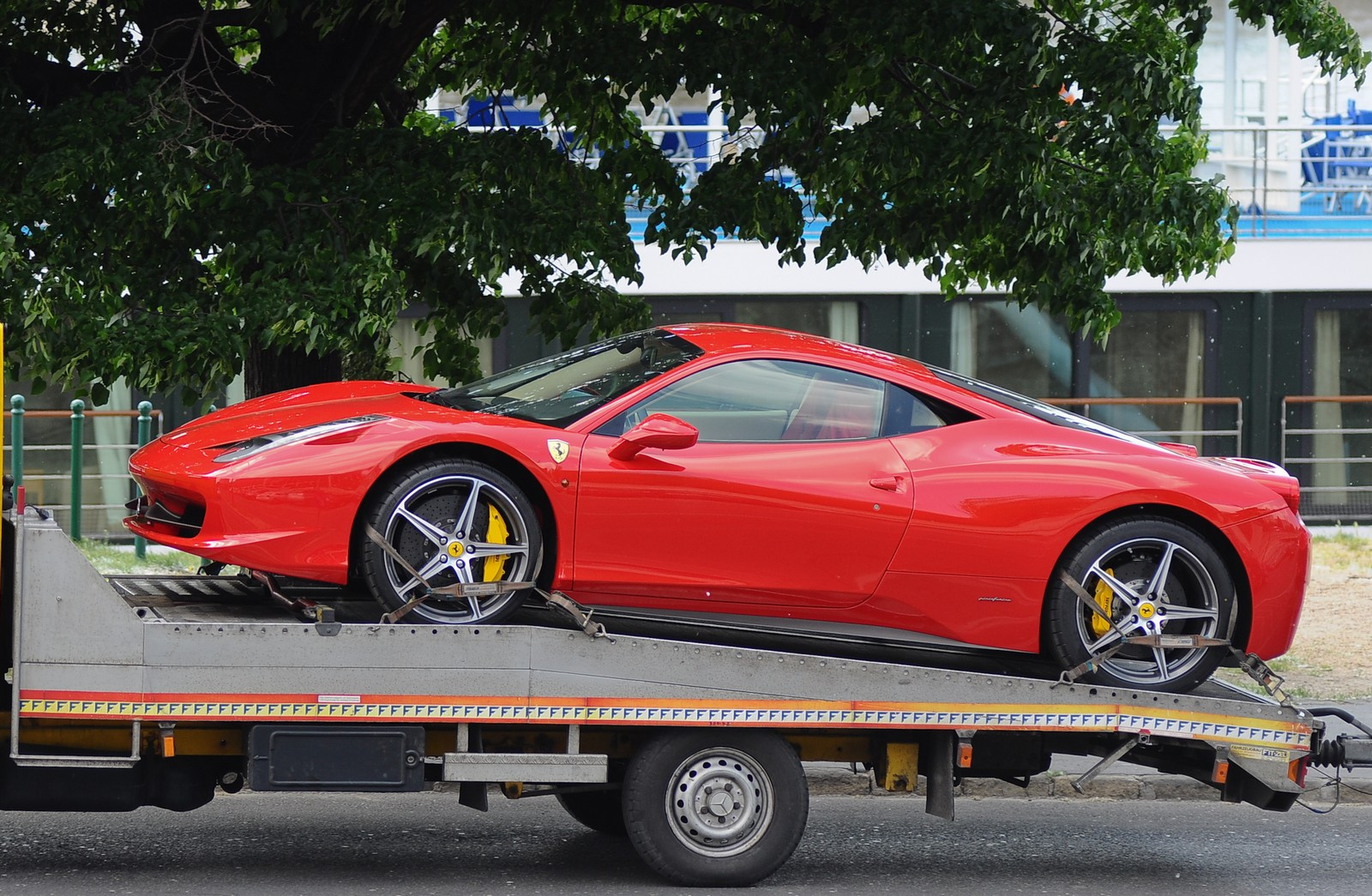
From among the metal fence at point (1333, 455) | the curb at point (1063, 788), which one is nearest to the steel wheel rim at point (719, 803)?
the curb at point (1063, 788)

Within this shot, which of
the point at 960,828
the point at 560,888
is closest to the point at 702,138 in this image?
the point at 960,828

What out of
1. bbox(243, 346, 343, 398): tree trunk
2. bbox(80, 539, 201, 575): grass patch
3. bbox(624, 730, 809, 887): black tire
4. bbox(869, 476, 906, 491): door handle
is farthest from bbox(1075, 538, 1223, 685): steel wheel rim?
bbox(80, 539, 201, 575): grass patch

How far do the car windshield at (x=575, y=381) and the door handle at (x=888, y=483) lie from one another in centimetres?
86

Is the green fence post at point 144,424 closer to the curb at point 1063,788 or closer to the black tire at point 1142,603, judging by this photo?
the curb at point 1063,788

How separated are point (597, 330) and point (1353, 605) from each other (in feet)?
21.8

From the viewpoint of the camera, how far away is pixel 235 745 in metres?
5.94

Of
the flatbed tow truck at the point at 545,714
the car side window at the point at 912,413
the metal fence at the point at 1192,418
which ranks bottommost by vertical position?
the flatbed tow truck at the point at 545,714

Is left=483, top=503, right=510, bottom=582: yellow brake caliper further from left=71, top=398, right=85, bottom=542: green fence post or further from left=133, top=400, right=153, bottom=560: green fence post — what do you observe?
left=71, top=398, right=85, bottom=542: green fence post

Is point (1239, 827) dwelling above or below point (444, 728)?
below

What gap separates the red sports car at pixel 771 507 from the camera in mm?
5969

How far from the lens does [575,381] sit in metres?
6.73

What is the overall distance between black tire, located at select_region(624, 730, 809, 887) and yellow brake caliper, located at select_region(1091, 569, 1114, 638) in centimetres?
126

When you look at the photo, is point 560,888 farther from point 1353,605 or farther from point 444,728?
point 1353,605

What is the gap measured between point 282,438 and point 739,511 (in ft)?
5.47
